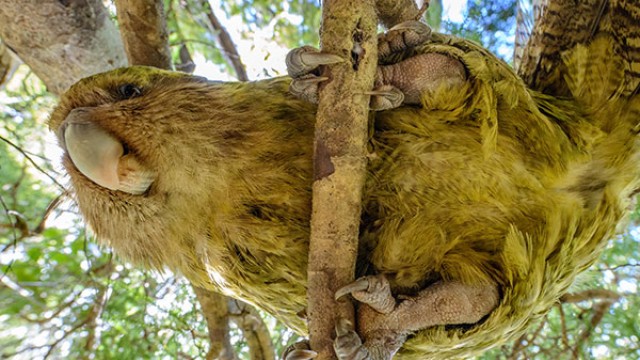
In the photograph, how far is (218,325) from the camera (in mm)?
3332

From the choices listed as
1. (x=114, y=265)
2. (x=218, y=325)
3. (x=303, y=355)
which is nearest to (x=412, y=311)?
(x=303, y=355)

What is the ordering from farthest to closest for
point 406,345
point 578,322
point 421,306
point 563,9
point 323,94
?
point 578,322 < point 563,9 < point 406,345 < point 421,306 < point 323,94

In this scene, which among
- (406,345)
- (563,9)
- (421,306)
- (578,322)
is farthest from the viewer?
(578,322)

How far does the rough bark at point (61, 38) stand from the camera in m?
2.84

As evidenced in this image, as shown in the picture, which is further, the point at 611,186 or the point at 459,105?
the point at 611,186

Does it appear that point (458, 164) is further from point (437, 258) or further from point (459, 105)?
point (437, 258)

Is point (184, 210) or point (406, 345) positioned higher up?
point (184, 210)

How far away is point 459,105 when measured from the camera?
1989mm

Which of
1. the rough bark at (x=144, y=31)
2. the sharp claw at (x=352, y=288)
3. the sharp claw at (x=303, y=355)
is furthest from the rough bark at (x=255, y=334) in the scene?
the sharp claw at (x=352, y=288)

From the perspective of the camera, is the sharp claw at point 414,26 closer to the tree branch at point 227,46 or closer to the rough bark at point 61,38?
the rough bark at point 61,38

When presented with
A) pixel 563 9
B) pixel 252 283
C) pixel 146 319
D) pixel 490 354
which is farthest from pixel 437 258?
pixel 146 319

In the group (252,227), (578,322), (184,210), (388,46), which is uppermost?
(388,46)

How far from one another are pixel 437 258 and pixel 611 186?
2.48ft

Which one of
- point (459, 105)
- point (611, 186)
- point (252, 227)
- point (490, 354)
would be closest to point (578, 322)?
point (490, 354)
